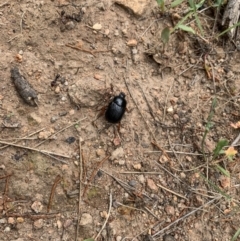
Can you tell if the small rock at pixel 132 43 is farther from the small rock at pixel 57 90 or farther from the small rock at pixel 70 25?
the small rock at pixel 57 90

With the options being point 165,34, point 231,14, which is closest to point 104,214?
point 165,34

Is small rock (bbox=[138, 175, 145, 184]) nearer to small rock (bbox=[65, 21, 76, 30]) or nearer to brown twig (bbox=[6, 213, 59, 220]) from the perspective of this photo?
brown twig (bbox=[6, 213, 59, 220])

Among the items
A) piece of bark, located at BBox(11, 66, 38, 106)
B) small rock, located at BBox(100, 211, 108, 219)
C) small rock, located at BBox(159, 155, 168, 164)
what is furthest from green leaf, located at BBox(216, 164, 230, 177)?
piece of bark, located at BBox(11, 66, 38, 106)

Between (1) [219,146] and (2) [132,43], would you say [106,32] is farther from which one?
(1) [219,146]

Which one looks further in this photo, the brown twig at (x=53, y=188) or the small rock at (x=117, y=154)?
the small rock at (x=117, y=154)

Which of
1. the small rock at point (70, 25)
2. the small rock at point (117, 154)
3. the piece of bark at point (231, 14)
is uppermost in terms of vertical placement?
the piece of bark at point (231, 14)

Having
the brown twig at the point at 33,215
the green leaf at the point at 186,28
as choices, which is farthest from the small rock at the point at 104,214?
the green leaf at the point at 186,28

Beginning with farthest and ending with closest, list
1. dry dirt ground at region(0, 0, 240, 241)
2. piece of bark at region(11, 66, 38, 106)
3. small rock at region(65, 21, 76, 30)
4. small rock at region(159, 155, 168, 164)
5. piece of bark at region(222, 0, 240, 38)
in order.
→ 1. piece of bark at region(222, 0, 240, 38)
2. small rock at region(65, 21, 76, 30)
3. small rock at region(159, 155, 168, 164)
4. piece of bark at region(11, 66, 38, 106)
5. dry dirt ground at region(0, 0, 240, 241)

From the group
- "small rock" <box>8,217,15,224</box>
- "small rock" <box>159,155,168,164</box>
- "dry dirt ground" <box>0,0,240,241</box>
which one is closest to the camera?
"small rock" <box>8,217,15,224</box>

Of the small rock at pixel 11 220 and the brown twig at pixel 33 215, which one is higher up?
the brown twig at pixel 33 215
